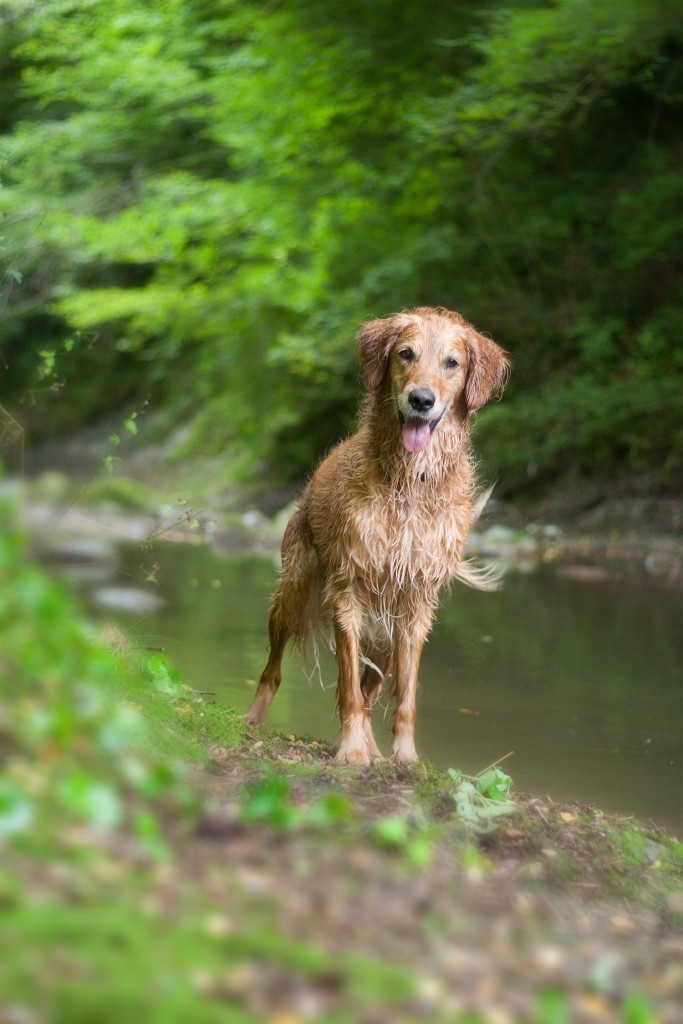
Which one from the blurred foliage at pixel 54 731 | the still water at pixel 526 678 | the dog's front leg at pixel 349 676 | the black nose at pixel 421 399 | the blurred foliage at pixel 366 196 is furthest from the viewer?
the blurred foliage at pixel 366 196

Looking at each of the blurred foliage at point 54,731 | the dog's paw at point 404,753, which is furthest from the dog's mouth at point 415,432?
the blurred foliage at point 54,731

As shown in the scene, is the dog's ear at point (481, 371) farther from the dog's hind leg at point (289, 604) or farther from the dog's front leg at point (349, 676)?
the dog's hind leg at point (289, 604)

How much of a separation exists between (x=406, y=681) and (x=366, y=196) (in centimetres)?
1440

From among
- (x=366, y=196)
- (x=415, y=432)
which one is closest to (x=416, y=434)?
(x=415, y=432)

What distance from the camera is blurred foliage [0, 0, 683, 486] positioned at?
15859mm

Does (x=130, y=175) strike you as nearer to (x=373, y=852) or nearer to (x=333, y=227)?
(x=333, y=227)

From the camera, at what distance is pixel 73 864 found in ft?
8.12

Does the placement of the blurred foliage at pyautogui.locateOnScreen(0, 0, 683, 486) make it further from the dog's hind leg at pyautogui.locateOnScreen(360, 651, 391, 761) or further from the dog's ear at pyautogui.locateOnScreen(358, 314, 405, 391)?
the dog's ear at pyautogui.locateOnScreen(358, 314, 405, 391)

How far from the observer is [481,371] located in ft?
19.2

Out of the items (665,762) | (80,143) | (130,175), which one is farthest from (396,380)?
(130,175)

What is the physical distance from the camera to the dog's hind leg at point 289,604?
662 cm

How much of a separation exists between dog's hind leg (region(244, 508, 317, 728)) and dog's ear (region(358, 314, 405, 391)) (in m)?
1.00

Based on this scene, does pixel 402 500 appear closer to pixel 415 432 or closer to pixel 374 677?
pixel 415 432

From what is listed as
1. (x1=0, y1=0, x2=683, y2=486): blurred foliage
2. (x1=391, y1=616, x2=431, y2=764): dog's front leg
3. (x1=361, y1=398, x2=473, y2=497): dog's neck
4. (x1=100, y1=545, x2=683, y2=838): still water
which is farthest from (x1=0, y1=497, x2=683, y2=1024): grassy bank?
(x1=0, y1=0, x2=683, y2=486): blurred foliage
